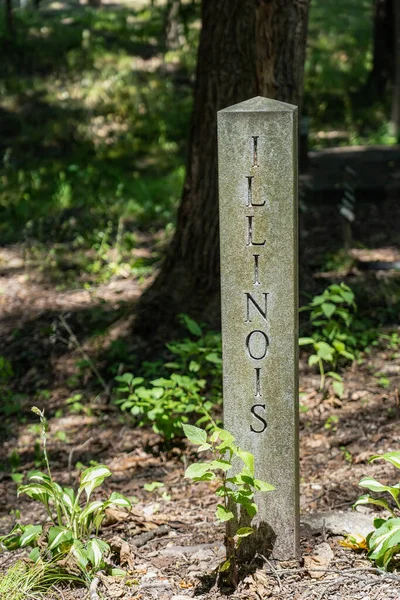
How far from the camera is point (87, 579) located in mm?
3195

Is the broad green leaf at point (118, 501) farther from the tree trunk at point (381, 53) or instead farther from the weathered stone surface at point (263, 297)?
the tree trunk at point (381, 53)

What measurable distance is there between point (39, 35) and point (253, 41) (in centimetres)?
1369

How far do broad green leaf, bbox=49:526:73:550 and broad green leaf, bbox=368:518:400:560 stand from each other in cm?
121

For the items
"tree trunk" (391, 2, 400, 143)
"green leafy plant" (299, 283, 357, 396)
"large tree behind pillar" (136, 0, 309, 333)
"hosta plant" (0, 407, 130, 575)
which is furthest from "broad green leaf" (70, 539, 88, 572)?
"tree trunk" (391, 2, 400, 143)

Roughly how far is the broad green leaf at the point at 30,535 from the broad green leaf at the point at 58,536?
0.42ft

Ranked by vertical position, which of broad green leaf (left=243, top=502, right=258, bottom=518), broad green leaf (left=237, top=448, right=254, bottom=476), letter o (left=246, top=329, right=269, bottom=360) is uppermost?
letter o (left=246, top=329, right=269, bottom=360)

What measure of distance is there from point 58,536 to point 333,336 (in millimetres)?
2872

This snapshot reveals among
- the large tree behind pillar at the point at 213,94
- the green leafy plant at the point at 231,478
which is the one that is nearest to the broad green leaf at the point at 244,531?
the green leafy plant at the point at 231,478

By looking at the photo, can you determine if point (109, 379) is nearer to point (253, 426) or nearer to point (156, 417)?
point (156, 417)

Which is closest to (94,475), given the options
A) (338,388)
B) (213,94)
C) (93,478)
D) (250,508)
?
(93,478)

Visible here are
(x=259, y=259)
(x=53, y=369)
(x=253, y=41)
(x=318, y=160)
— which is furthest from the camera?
(x=318, y=160)

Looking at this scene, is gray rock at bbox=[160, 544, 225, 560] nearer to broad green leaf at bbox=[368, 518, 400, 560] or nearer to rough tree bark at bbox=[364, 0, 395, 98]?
broad green leaf at bbox=[368, 518, 400, 560]

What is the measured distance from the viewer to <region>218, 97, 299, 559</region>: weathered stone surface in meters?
2.94

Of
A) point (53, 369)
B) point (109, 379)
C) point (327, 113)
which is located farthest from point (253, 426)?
point (327, 113)
